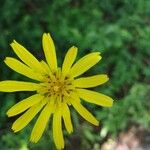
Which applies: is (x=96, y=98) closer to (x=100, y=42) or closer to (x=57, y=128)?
(x=57, y=128)

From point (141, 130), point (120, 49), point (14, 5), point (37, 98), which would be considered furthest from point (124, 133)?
point (37, 98)

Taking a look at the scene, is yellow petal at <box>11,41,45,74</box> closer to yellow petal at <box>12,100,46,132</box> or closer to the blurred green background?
yellow petal at <box>12,100,46,132</box>

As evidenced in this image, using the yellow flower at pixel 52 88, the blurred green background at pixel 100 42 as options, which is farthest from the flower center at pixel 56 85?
the blurred green background at pixel 100 42

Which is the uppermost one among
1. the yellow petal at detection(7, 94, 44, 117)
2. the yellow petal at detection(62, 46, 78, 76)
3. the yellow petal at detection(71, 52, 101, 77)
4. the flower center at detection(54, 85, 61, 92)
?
the yellow petal at detection(62, 46, 78, 76)

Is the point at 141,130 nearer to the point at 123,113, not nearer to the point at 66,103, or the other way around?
the point at 123,113

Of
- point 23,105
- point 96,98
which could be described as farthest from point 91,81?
point 23,105

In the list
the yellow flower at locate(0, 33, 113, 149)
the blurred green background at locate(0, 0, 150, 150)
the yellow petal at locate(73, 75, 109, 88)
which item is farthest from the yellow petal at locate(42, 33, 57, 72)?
the blurred green background at locate(0, 0, 150, 150)
